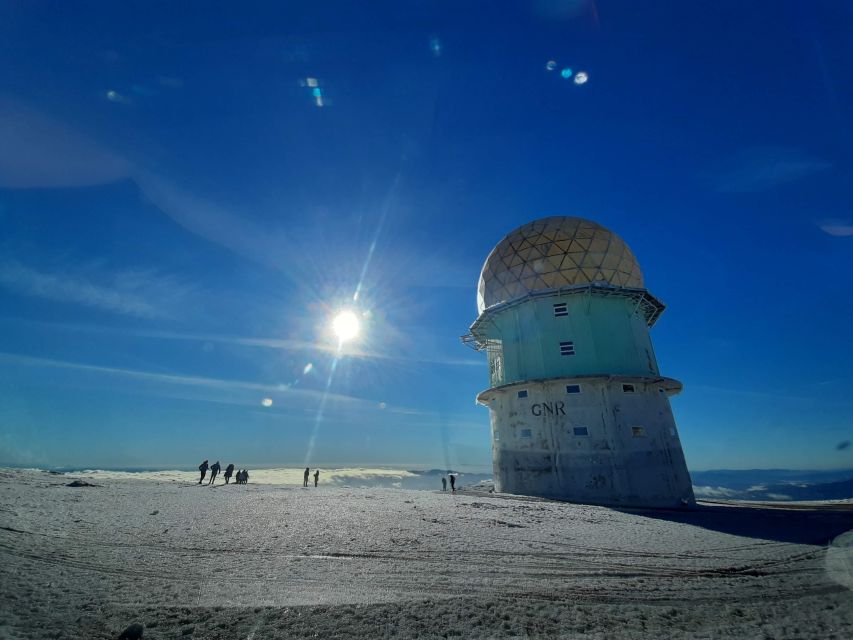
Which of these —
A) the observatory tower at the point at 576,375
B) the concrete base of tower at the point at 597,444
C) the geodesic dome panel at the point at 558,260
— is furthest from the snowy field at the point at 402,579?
the geodesic dome panel at the point at 558,260

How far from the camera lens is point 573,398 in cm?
1808

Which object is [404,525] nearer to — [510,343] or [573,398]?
[573,398]

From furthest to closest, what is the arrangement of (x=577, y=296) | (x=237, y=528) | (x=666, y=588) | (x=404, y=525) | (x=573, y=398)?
1. (x=577, y=296)
2. (x=573, y=398)
3. (x=404, y=525)
4. (x=237, y=528)
5. (x=666, y=588)

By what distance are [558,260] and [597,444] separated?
10.3 metres

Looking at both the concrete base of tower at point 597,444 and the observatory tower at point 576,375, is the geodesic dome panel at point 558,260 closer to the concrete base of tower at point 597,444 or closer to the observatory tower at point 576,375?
the observatory tower at point 576,375

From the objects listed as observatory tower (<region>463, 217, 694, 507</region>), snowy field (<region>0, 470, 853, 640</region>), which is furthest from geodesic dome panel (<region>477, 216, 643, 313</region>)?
snowy field (<region>0, 470, 853, 640</region>)

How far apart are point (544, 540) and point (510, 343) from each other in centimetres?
1452

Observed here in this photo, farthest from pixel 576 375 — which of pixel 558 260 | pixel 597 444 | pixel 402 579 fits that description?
pixel 402 579

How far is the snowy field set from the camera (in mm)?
3605

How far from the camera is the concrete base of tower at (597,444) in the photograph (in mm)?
A: 16828

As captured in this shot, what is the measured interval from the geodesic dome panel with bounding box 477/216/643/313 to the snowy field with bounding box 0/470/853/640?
14.2m

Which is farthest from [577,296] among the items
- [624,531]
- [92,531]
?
[92,531]

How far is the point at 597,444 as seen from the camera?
56.5 feet

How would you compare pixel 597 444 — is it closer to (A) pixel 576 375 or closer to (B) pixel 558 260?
(A) pixel 576 375
